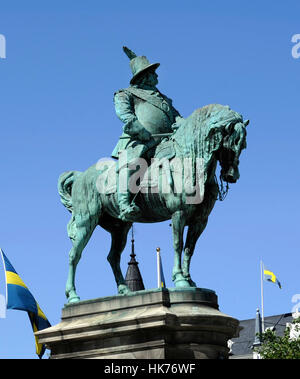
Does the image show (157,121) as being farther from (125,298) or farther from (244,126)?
(125,298)

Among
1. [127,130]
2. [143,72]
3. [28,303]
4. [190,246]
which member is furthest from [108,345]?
[28,303]

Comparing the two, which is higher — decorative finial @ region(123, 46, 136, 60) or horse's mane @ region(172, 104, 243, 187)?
decorative finial @ region(123, 46, 136, 60)

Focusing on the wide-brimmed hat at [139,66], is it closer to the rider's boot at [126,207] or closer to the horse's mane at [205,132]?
the horse's mane at [205,132]

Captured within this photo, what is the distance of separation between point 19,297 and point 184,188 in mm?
11662

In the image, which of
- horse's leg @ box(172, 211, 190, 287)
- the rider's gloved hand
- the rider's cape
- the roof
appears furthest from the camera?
the roof

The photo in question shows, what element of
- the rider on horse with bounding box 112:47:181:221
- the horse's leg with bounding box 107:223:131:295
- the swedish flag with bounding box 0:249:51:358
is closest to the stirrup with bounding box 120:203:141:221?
the rider on horse with bounding box 112:47:181:221

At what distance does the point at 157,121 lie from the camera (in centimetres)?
2523

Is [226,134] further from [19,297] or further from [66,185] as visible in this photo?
[19,297]

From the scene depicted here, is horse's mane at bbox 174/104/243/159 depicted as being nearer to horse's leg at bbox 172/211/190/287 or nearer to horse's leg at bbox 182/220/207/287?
horse's leg at bbox 172/211/190/287

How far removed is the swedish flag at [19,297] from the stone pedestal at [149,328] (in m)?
→ 9.39

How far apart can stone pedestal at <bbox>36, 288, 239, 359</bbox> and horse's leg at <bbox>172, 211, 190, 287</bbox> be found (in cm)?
38

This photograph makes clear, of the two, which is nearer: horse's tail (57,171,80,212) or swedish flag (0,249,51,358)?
horse's tail (57,171,80,212)

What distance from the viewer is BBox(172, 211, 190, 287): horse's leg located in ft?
77.9
